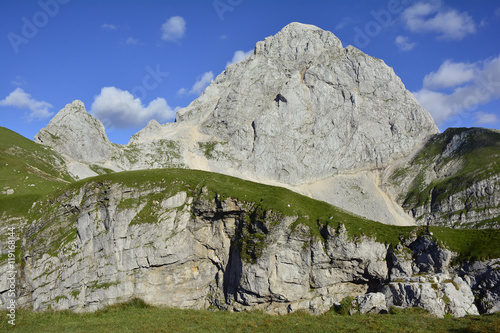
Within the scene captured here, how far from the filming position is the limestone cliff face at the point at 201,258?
144 feet

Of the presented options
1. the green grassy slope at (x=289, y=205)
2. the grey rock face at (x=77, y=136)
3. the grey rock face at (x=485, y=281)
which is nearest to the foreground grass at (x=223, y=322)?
the grey rock face at (x=485, y=281)

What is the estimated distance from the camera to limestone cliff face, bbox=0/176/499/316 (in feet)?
144

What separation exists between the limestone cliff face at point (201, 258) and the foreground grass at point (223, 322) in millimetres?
3215

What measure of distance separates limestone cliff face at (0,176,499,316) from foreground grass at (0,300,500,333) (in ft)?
10.5

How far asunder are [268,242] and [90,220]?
91.0ft

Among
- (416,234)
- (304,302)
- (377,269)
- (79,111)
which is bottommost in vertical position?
(304,302)

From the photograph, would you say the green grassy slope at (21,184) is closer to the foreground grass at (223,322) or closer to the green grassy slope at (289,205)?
the green grassy slope at (289,205)

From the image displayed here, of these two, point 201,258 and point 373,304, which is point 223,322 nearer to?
point 201,258

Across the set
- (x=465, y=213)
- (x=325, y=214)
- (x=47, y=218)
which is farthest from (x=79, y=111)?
(x=465, y=213)

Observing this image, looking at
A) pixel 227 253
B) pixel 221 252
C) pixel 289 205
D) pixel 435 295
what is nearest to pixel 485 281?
pixel 435 295

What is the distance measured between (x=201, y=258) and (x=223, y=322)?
1485cm

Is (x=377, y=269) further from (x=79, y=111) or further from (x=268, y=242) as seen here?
(x=79, y=111)

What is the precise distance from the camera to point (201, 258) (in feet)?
161

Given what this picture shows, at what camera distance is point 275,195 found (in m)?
51.9
